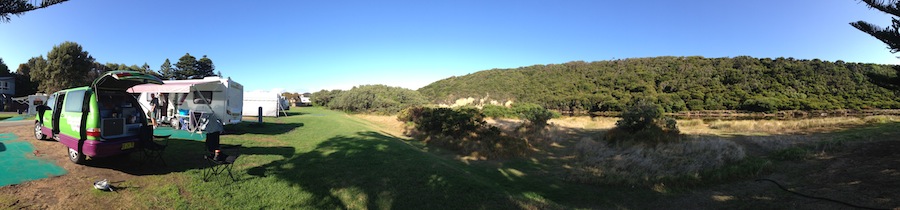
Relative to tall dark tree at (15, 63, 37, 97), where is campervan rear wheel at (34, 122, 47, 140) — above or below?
below

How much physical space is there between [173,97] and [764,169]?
18318 millimetres

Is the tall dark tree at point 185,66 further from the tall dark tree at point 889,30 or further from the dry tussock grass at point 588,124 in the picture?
the tall dark tree at point 889,30

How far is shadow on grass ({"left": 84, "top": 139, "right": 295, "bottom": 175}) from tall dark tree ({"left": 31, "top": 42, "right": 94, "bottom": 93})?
34.4 meters

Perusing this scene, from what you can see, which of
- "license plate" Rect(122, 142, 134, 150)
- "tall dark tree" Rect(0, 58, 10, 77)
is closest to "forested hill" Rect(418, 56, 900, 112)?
"license plate" Rect(122, 142, 134, 150)

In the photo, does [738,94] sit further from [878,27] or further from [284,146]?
[284,146]

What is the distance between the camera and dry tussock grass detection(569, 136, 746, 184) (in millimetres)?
6607

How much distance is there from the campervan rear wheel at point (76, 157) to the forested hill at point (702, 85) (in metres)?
13.9

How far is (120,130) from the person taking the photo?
572cm

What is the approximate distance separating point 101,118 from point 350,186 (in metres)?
4.14

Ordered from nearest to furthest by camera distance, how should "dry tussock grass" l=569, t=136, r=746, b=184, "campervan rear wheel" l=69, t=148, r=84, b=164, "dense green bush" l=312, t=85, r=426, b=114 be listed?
"campervan rear wheel" l=69, t=148, r=84, b=164 → "dry tussock grass" l=569, t=136, r=746, b=184 → "dense green bush" l=312, t=85, r=426, b=114

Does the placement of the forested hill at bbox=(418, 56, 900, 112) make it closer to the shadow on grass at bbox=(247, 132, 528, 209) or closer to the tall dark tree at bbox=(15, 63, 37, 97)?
the shadow on grass at bbox=(247, 132, 528, 209)

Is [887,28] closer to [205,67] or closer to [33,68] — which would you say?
[33,68]

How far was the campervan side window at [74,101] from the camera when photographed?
5566 millimetres

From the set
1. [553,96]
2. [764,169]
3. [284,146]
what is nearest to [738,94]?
[553,96]
